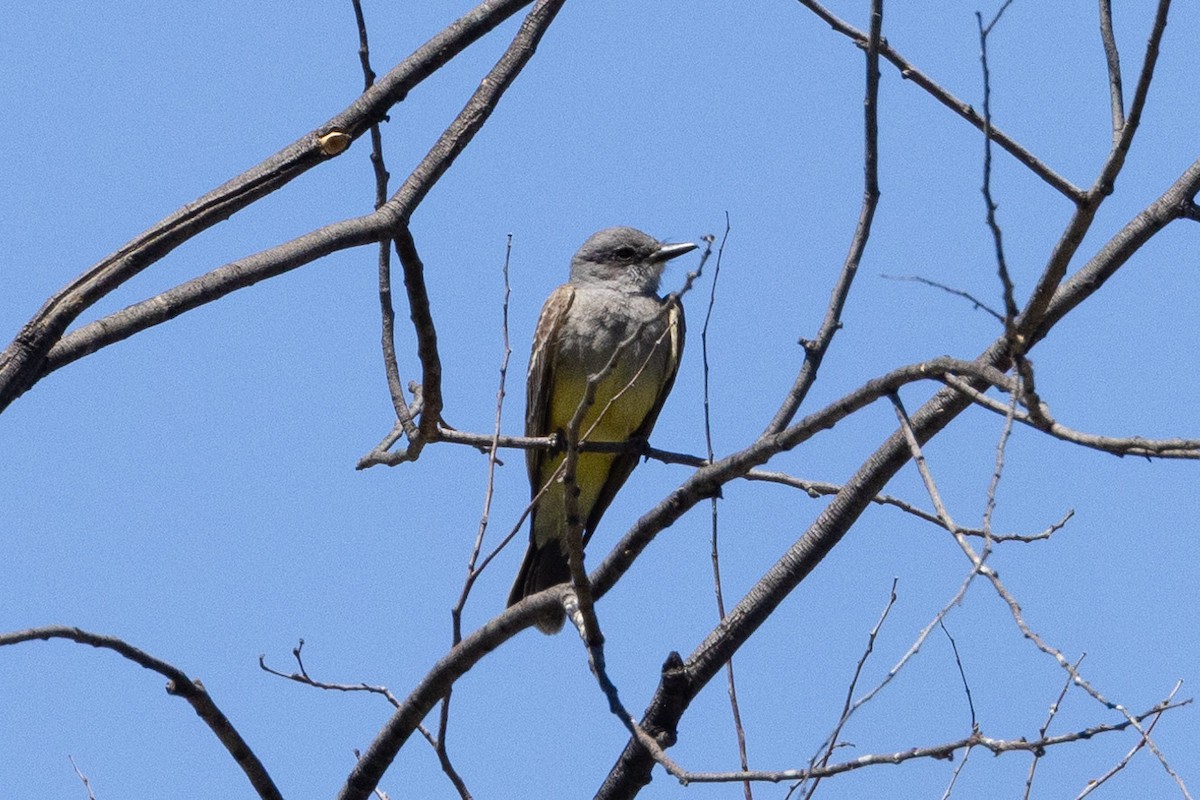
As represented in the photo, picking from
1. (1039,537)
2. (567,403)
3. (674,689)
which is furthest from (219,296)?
(567,403)

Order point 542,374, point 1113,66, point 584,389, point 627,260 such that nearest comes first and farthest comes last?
point 1113,66
point 584,389
point 542,374
point 627,260

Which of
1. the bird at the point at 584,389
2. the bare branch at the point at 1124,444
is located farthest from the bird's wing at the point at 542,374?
the bare branch at the point at 1124,444

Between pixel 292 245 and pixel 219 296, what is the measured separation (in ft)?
1.11

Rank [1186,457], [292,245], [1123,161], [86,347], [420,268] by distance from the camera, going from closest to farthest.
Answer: [1186,457]
[1123,161]
[86,347]
[292,245]
[420,268]

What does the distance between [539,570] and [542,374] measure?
1215 mm

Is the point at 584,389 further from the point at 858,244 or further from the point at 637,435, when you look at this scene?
the point at 858,244

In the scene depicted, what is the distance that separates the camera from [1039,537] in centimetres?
567

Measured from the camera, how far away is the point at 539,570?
9305 millimetres

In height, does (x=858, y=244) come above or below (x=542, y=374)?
below

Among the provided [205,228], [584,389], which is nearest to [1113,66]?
[205,228]

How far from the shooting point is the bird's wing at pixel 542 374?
9438 mm

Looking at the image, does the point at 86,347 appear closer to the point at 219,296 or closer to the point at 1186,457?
the point at 219,296

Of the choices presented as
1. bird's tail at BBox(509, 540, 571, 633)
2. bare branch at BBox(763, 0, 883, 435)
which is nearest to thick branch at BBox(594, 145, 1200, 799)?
bare branch at BBox(763, 0, 883, 435)

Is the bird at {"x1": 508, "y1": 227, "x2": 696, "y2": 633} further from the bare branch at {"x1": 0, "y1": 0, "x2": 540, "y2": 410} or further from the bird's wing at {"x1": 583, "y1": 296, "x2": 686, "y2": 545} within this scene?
the bare branch at {"x1": 0, "y1": 0, "x2": 540, "y2": 410}
